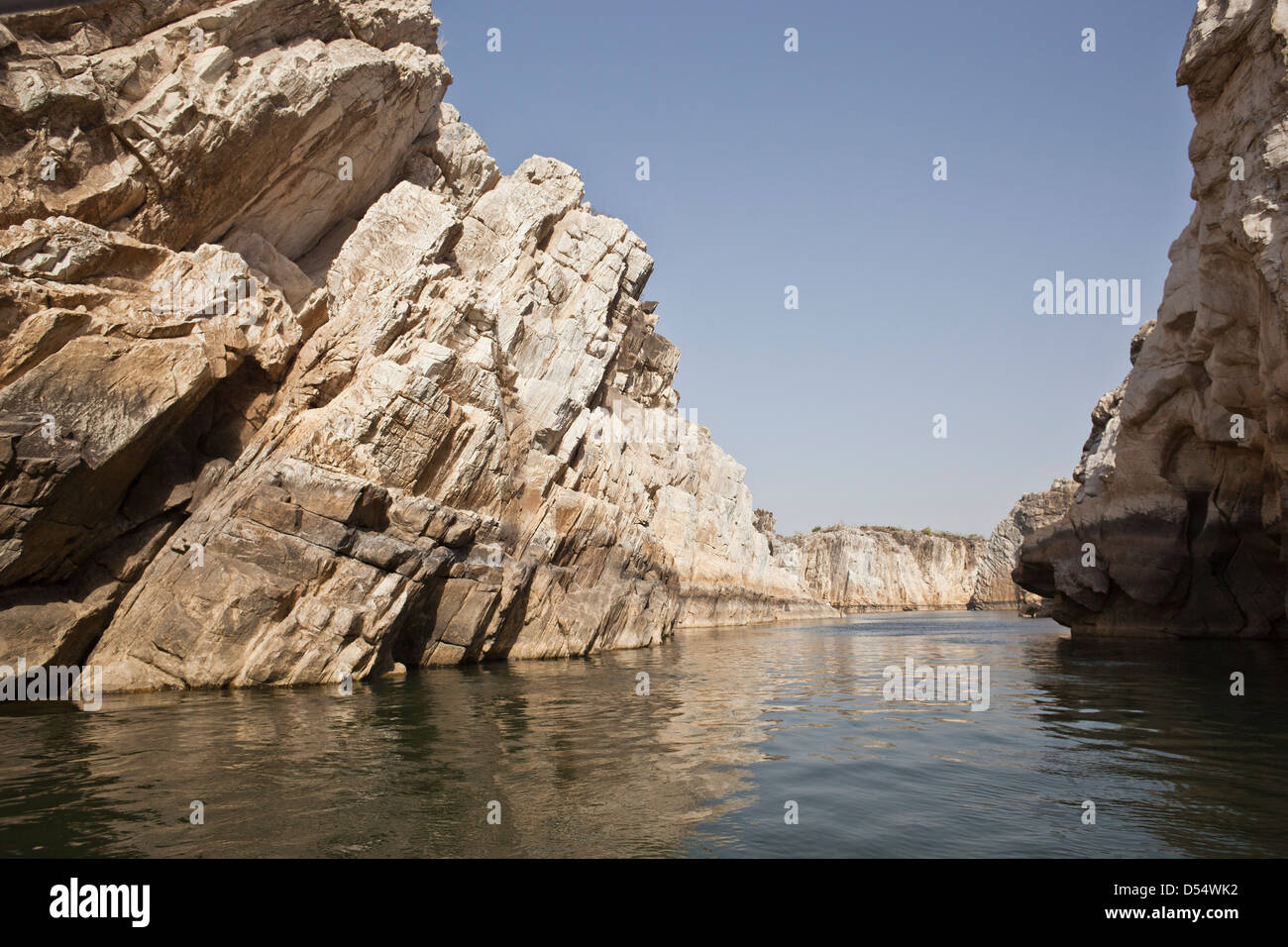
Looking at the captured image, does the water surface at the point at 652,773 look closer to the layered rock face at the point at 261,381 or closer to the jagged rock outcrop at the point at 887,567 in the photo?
the layered rock face at the point at 261,381

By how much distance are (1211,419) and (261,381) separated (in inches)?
1242

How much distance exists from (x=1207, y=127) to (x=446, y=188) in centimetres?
3112

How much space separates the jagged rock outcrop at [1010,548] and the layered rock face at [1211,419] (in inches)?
2485

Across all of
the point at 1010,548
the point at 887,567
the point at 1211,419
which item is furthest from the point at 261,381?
the point at 887,567

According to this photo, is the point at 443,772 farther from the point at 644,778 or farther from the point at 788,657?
the point at 788,657

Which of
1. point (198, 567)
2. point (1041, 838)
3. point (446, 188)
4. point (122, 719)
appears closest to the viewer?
point (1041, 838)

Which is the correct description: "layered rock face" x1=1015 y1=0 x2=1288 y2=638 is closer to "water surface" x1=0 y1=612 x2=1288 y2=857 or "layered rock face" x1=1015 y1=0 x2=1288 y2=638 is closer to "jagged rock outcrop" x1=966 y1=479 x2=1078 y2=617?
"water surface" x1=0 y1=612 x2=1288 y2=857

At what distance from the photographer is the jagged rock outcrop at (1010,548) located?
344 feet

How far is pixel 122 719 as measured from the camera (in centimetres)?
1553

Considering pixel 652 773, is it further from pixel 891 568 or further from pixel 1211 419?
pixel 891 568

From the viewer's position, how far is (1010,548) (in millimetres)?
115750

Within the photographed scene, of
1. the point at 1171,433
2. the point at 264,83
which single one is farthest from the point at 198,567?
the point at 1171,433

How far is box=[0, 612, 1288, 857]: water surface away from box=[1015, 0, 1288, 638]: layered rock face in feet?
31.0
